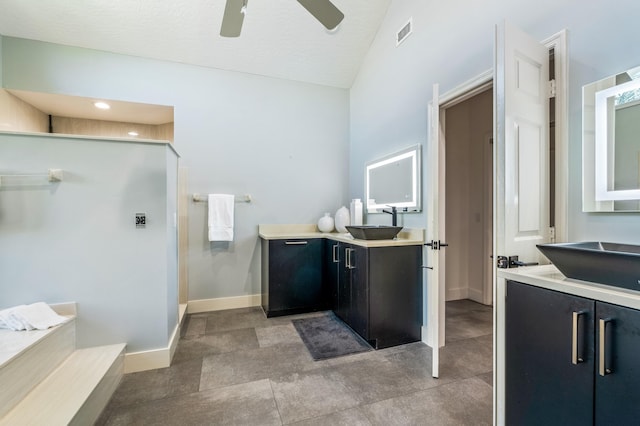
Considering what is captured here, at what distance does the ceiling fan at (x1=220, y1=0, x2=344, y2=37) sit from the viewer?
5.84 ft

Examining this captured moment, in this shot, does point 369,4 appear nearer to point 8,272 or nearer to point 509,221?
point 509,221

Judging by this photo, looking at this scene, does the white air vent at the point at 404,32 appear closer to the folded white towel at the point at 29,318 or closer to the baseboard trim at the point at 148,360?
the baseboard trim at the point at 148,360

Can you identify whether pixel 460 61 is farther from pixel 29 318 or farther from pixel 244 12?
pixel 29 318

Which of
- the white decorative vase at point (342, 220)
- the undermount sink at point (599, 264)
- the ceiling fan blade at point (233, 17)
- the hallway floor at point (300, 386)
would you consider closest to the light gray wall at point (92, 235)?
the hallway floor at point (300, 386)

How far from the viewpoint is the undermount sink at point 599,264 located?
88 cm

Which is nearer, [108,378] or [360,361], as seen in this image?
[108,378]

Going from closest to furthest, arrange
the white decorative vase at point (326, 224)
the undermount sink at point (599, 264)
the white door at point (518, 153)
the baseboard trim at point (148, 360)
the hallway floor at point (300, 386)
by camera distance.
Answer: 1. the undermount sink at point (599, 264)
2. the white door at point (518, 153)
3. the hallway floor at point (300, 386)
4. the baseboard trim at point (148, 360)
5. the white decorative vase at point (326, 224)

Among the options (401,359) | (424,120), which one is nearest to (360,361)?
(401,359)

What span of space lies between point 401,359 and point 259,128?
3.08 meters

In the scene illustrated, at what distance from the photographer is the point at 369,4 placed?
115 inches

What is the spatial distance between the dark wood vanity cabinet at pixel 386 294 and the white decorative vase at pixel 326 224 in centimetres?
104

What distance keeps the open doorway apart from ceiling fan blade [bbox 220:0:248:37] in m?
2.67

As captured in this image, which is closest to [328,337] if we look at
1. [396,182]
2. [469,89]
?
[396,182]

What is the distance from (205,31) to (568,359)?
3884mm
